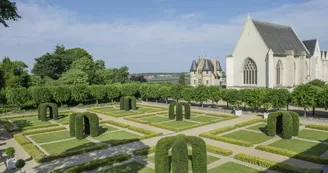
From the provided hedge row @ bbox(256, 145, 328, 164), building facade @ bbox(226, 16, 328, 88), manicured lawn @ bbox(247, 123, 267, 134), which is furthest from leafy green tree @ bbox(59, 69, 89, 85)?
hedge row @ bbox(256, 145, 328, 164)

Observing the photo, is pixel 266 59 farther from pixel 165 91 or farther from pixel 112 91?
pixel 112 91

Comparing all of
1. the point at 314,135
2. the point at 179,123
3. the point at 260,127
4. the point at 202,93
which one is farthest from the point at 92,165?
the point at 202,93

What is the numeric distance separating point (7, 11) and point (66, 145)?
15.4m

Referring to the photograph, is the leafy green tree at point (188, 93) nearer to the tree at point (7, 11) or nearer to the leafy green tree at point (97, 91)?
the leafy green tree at point (97, 91)

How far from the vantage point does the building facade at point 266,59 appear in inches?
2013

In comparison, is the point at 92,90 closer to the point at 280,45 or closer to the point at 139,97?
the point at 139,97

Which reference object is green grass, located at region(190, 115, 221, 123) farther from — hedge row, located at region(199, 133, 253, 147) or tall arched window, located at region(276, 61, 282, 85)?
tall arched window, located at region(276, 61, 282, 85)

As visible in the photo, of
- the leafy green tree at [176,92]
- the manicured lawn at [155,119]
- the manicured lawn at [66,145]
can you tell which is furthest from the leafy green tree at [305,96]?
the manicured lawn at [66,145]

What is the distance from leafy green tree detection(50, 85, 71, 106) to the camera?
50.6 metres

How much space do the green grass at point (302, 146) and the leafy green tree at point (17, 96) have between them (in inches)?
1806

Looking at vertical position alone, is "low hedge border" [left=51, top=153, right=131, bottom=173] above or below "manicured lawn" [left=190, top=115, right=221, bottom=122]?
below

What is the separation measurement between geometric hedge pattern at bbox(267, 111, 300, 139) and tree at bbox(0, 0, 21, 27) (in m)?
23.9

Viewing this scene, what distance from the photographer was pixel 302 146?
72.0ft

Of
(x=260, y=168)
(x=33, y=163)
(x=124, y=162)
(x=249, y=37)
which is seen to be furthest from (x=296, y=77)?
(x=33, y=163)
